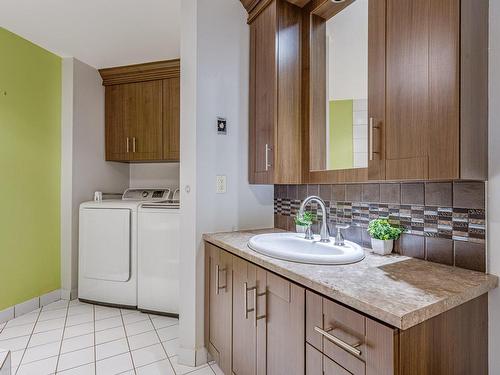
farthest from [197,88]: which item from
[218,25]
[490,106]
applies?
[490,106]

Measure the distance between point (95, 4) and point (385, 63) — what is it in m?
2.01

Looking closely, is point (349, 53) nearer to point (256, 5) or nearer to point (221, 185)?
point (256, 5)

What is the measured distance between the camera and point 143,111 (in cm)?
309

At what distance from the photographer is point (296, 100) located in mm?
1740

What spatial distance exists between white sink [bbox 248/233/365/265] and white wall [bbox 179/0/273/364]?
40cm

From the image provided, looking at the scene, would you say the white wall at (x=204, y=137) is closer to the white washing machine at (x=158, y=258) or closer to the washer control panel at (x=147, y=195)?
the white washing machine at (x=158, y=258)

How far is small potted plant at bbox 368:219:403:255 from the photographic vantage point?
134cm

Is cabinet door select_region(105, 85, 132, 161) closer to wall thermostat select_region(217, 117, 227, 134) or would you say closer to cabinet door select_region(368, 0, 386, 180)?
wall thermostat select_region(217, 117, 227, 134)

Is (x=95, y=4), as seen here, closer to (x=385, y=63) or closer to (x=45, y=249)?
(x=385, y=63)

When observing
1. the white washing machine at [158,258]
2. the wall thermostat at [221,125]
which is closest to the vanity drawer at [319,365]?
the wall thermostat at [221,125]

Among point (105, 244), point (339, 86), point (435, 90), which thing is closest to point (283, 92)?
point (339, 86)

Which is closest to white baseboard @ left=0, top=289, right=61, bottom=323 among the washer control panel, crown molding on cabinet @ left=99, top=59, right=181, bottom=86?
the washer control panel

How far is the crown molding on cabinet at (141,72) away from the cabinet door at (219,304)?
2013 mm

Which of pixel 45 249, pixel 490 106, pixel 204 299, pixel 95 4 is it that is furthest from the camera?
pixel 45 249
